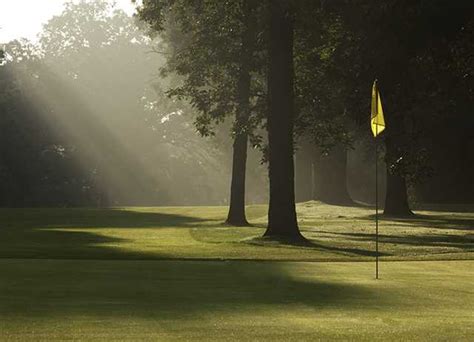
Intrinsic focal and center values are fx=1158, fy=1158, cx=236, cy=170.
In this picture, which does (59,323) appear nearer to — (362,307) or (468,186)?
(362,307)

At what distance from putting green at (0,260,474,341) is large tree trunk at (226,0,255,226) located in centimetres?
1630

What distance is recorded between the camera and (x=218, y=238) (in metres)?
38.4

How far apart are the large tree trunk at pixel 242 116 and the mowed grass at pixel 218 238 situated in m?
1.34

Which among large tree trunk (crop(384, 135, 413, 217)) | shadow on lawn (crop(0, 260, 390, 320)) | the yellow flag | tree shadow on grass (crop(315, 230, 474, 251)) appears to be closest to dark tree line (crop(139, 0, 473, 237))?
tree shadow on grass (crop(315, 230, 474, 251))

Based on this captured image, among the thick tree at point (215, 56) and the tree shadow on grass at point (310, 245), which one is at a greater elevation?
the thick tree at point (215, 56)

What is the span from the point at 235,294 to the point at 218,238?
2286 centimetres

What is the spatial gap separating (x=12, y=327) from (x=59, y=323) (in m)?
0.54

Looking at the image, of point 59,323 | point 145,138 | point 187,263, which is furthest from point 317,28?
point 145,138

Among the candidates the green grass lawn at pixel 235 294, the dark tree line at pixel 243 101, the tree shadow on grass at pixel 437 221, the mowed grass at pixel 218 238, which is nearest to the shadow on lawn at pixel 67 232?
the mowed grass at pixel 218 238

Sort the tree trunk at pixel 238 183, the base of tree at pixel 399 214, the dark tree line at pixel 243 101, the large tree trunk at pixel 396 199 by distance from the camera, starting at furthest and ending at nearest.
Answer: the large tree trunk at pixel 396 199 < the base of tree at pixel 399 214 < the tree trunk at pixel 238 183 < the dark tree line at pixel 243 101

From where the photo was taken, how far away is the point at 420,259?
25.5 m

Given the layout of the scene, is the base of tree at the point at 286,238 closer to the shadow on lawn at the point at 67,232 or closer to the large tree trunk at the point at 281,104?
the large tree trunk at the point at 281,104

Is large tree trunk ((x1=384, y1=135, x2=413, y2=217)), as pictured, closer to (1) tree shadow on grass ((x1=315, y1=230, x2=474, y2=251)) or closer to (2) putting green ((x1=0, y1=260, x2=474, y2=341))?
(1) tree shadow on grass ((x1=315, y1=230, x2=474, y2=251))

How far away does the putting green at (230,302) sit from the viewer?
11.8m
